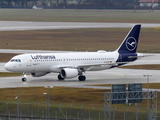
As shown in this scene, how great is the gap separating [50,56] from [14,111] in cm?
2566

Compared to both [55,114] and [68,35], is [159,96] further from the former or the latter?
[68,35]

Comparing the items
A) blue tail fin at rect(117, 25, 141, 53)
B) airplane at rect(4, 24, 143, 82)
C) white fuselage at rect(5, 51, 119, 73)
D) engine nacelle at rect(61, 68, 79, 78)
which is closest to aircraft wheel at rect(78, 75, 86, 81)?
airplane at rect(4, 24, 143, 82)

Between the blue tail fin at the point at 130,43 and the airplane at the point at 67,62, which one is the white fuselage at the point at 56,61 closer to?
the airplane at the point at 67,62

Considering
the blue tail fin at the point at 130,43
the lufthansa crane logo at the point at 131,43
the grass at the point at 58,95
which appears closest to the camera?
the grass at the point at 58,95

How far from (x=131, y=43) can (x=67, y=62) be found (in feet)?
46.1

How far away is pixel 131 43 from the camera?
296ft

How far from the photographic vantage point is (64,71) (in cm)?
8044

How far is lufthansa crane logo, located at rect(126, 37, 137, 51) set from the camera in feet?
295

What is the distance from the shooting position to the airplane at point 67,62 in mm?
79500

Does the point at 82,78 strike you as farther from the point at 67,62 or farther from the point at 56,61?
the point at 56,61

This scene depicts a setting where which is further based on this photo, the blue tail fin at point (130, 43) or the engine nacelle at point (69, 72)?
the blue tail fin at point (130, 43)

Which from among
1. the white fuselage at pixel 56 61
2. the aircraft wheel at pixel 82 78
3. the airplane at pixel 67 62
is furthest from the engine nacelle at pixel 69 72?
the aircraft wheel at pixel 82 78

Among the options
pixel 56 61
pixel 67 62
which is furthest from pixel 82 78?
pixel 56 61

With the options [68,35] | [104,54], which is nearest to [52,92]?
[104,54]
